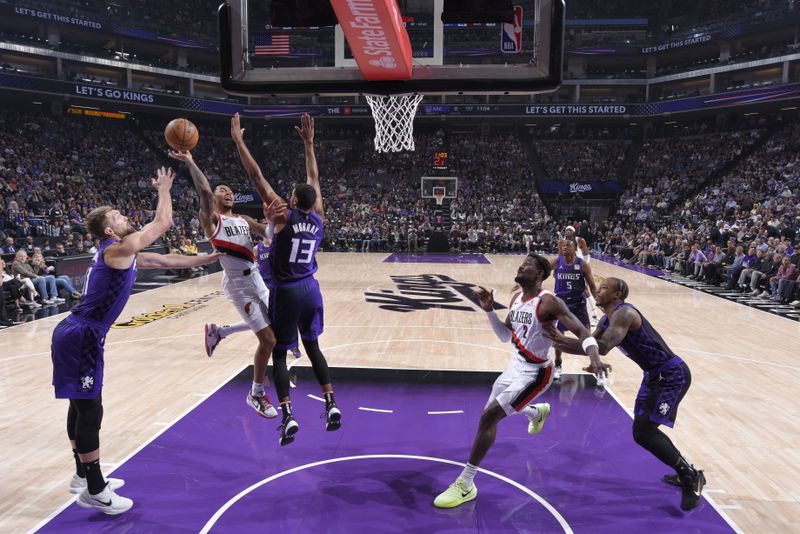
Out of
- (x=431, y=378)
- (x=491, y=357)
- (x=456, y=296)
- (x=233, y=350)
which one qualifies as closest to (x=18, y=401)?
(x=233, y=350)

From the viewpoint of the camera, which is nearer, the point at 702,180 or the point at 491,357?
the point at 491,357

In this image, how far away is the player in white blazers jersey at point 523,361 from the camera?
3807 millimetres

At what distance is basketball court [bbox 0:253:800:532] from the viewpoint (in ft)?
12.1

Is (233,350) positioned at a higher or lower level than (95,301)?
lower

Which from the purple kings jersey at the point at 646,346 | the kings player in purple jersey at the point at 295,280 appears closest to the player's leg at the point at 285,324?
the kings player in purple jersey at the point at 295,280

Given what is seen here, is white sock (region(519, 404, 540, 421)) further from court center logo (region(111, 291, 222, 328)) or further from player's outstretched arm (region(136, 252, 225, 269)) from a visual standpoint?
court center logo (region(111, 291, 222, 328))

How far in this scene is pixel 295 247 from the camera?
4395 mm

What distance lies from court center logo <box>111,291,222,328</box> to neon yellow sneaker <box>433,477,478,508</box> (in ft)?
24.5

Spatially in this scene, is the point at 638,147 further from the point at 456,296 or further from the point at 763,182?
the point at 456,296

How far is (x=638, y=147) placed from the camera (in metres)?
33.7

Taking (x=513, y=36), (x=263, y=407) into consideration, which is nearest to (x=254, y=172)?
(x=263, y=407)

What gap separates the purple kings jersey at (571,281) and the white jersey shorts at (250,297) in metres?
3.32

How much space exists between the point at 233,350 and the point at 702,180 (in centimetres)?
2712

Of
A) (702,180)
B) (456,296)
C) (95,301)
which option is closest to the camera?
(95,301)
